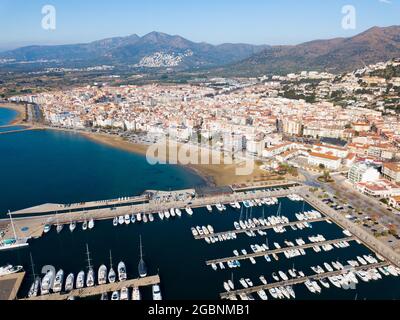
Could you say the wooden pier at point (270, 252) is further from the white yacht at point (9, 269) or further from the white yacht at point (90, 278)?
the white yacht at point (9, 269)

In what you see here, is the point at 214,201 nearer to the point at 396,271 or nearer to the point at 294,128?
the point at 396,271

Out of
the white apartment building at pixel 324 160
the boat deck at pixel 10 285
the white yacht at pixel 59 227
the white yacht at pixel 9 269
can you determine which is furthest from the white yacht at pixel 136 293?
the white apartment building at pixel 324 160

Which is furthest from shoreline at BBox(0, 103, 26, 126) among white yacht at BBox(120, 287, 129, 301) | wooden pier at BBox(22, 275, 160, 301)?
white yacht at BBox(120, 287, 129, 301)
